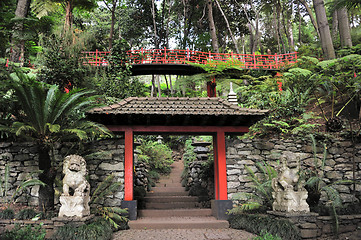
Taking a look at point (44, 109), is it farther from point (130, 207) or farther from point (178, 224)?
point (178, 224)

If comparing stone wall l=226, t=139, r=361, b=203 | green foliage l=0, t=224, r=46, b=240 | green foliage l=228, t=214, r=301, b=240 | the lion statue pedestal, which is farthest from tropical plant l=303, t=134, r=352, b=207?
green foliage l=0, t=224, r=46, b=240

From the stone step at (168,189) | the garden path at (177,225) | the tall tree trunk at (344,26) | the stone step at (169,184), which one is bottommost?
the garden path at (177,225)

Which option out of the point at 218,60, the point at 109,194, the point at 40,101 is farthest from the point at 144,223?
the point at 218,60

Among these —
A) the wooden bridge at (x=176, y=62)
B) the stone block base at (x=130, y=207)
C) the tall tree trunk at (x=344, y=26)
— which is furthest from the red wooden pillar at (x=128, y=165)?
the tall tree trunk at (x=344, y=26)

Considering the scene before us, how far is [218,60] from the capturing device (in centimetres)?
1382

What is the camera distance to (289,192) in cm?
627

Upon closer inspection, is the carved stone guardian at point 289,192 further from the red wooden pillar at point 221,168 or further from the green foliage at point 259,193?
the red wooden pillar at point 221,168

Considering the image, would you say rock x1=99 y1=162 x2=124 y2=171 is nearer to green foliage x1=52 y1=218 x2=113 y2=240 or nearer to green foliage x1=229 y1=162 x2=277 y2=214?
green foliage x1=52 y1=218 x2=113 y2=240

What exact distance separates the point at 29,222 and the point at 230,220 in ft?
15.8

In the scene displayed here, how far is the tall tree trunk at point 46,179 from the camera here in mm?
6570

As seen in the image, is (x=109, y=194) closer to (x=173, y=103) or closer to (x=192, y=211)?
(x=192, y=211)

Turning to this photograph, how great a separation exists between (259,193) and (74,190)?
4810mm

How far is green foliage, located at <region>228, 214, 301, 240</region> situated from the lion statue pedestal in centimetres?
370

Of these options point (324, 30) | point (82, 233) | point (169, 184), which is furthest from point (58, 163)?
point (324, 30)
